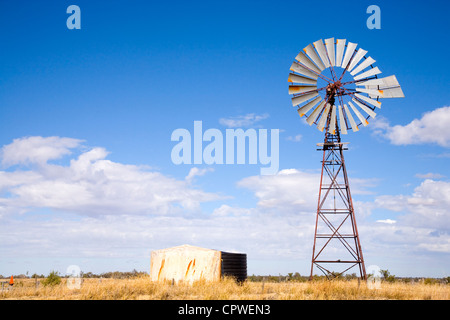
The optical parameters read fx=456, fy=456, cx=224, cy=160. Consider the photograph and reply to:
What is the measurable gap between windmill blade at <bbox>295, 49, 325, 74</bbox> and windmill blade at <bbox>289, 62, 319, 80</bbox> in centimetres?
24

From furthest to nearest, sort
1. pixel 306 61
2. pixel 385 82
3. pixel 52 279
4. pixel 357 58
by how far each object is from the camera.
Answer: pixel 52 279, pixel 306 61, pixel 357 58, pixel 385 82

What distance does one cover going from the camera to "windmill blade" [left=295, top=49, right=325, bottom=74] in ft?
101

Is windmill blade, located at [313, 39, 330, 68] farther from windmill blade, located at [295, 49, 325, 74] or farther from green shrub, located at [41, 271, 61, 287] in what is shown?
green shrub, located at [41, 271, 61, 287]

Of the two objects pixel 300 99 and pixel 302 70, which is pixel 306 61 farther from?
pixel 300 99

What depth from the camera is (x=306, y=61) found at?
102 ft

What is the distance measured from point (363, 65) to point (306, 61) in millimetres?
3802

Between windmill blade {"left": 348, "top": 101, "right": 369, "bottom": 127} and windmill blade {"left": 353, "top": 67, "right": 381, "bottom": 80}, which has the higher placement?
windmill blade {"left": 353, "top": 67, "right": 381, "bottom": 80}

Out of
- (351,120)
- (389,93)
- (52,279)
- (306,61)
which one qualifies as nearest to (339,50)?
(306,61)

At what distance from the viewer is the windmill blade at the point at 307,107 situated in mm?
31469

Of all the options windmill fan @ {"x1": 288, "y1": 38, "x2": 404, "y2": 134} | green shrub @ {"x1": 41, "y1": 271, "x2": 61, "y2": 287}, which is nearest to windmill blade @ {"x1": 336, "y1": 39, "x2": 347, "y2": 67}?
windmill fan @ {"x1": 288, "y1": 38, "x2": 404, "y2": 134}
